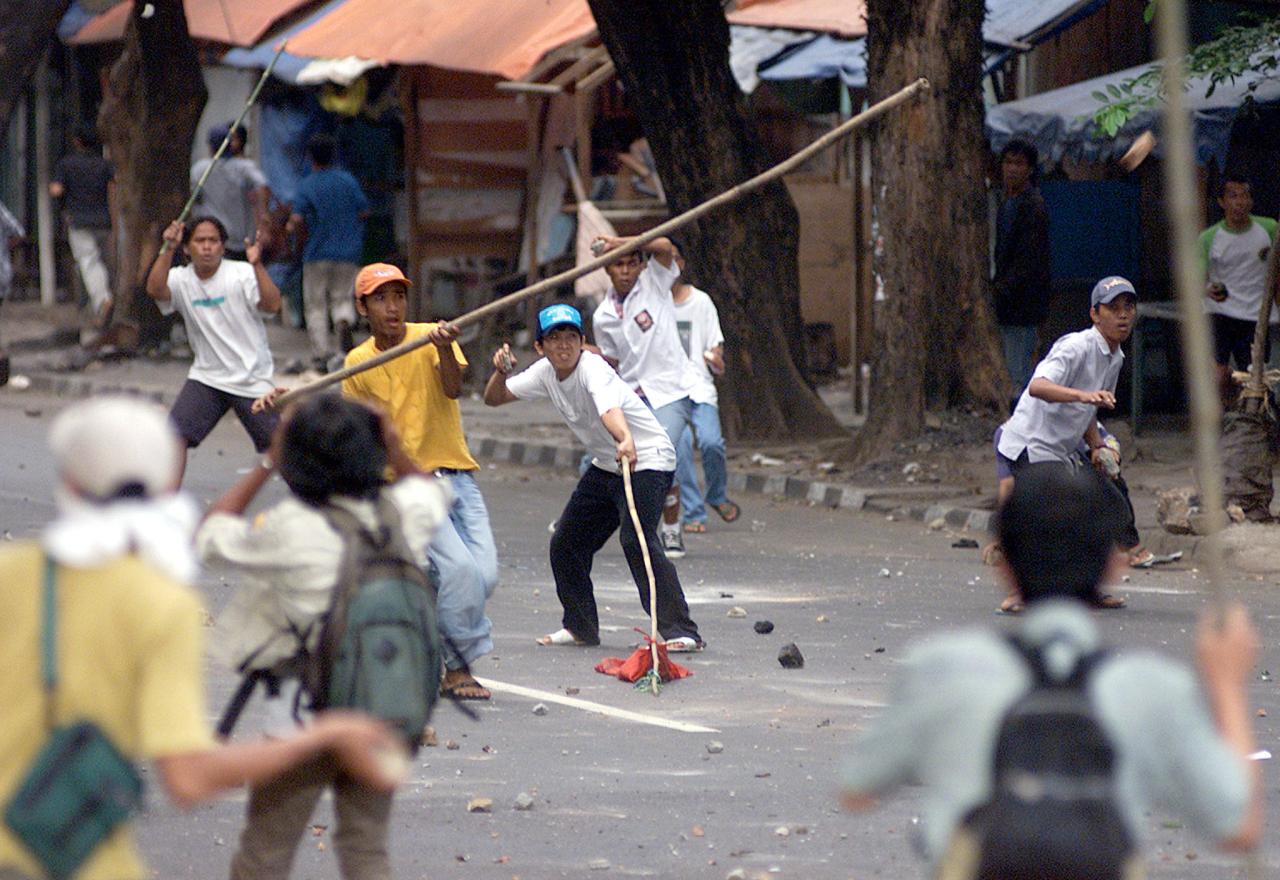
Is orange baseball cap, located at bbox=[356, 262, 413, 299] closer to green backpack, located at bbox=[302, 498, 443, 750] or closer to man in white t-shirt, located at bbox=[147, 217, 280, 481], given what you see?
man in white t-shirt, located at bbox=[147, 217, 280, 481]

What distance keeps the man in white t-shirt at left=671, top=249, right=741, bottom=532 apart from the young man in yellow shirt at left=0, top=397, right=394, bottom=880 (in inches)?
345

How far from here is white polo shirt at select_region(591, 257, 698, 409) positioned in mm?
11727

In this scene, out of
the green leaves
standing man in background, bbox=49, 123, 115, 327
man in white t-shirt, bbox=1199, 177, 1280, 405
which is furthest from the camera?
standing man in background, bbox=49, 123, 115, 327

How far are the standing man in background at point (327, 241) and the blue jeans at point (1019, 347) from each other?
7.02 metres

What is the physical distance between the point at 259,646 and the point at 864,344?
15.2 metres

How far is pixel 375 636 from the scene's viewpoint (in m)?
4.08

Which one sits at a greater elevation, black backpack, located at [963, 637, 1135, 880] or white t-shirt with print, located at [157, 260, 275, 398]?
white t-shirt with print, located at [157, 260, 275, 398]

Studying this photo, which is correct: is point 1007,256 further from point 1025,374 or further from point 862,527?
point 862,527

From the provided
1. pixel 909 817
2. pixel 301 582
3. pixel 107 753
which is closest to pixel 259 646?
pixel 301 582

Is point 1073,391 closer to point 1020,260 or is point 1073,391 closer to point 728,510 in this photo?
point 728,510

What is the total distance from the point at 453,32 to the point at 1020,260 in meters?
6.55

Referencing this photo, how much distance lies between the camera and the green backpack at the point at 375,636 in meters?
4.08

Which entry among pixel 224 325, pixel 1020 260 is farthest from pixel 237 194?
pixel 224 325

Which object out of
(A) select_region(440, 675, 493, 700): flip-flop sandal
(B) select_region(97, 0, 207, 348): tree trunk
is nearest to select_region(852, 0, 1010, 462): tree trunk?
(A) select_region(440, 675, 493, 700): flip-flop sandal
